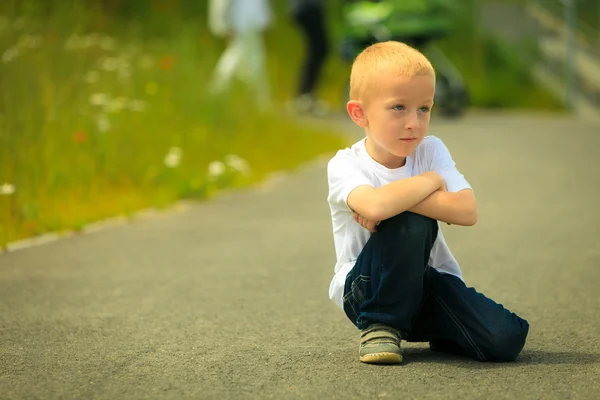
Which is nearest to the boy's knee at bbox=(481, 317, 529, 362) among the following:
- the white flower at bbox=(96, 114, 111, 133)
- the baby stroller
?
the white flower at bbox=(96, 114, 111, 133)

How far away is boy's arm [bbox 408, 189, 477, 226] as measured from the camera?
3.79 meters

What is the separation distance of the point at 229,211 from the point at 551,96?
30.0ft

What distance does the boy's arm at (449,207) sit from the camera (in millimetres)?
3793

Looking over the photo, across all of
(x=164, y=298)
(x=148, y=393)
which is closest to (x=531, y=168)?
(x=164, y=298)

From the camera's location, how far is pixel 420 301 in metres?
3.92

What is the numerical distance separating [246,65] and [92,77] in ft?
11.3

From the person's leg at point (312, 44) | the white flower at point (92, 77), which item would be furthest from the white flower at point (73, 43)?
the person's leg at point (312, 44)

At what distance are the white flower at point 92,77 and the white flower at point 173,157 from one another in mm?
790

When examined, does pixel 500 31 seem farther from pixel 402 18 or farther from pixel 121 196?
pixel 121 196

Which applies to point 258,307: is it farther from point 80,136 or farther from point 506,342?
point 80,136

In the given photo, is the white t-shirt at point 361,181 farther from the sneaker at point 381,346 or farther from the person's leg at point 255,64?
the person's leg at point 255,64

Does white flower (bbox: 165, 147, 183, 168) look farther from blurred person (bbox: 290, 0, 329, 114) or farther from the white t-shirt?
blurred person (bbox: 290, 0, 329, 114)

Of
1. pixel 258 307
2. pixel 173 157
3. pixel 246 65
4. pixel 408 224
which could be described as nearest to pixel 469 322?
pixel 408 224

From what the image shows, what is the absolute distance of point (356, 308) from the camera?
157 inches
